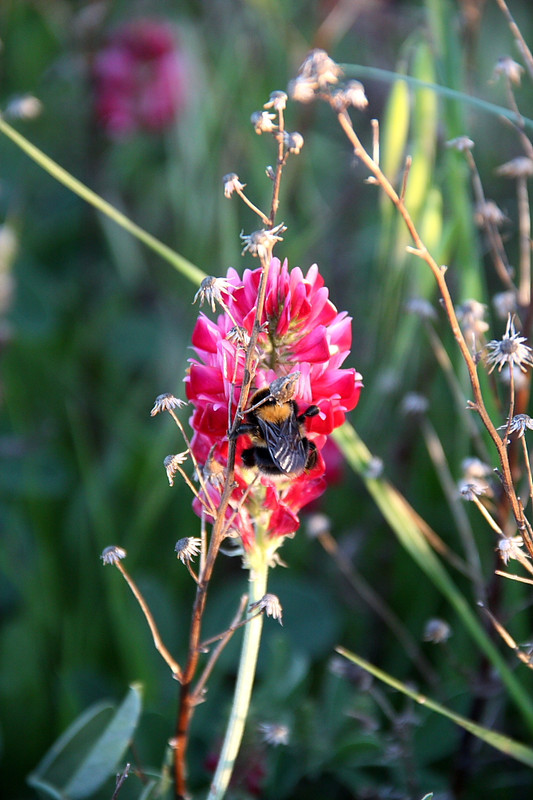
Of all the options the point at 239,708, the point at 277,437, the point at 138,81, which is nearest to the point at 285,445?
the point at 277,437

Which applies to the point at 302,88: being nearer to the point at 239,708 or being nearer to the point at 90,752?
the point at 239,708

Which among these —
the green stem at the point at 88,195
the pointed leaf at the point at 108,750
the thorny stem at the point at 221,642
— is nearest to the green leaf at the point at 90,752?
the pointed leaf at the point at 108,750

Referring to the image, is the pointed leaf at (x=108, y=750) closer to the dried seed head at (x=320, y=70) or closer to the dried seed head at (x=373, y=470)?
the dried seed head at (x=373, y=470)

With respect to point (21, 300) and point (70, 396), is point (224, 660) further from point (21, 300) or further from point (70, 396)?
point (21, 300)

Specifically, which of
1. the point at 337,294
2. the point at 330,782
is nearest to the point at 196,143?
the point at 337,294

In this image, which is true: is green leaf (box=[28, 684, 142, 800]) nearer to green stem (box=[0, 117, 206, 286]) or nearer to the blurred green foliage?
the blurred green foliage
